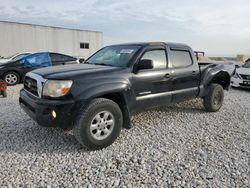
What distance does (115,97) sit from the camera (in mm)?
3959

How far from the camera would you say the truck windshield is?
4.27 metres

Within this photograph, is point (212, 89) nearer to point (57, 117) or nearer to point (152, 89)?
point (152, 89)

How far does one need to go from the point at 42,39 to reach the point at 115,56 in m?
17.3

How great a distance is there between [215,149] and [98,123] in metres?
1.89

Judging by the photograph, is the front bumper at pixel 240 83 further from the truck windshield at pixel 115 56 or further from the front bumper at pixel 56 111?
the front bumper at pixel 56 111

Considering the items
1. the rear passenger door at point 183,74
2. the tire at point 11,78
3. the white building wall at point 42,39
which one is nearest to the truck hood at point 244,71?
the rear passenger door at point 183,74

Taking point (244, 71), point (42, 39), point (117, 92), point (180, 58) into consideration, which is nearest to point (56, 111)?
point (117, 92)

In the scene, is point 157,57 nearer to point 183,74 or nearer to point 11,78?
point 183,74

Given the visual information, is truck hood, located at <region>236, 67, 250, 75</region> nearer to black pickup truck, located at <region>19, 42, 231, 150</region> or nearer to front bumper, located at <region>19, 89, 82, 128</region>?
black pickup truck, located at <region>19, 42, 231, 150</region>

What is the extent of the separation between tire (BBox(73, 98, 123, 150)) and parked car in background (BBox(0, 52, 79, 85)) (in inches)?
279

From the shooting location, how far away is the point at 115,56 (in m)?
4.58

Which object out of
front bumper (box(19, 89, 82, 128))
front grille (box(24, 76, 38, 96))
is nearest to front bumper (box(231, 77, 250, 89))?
front bumper (box(19, 89, 82, 128))

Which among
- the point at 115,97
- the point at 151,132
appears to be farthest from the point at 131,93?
the point at 151,132

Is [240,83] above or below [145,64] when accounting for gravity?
below
